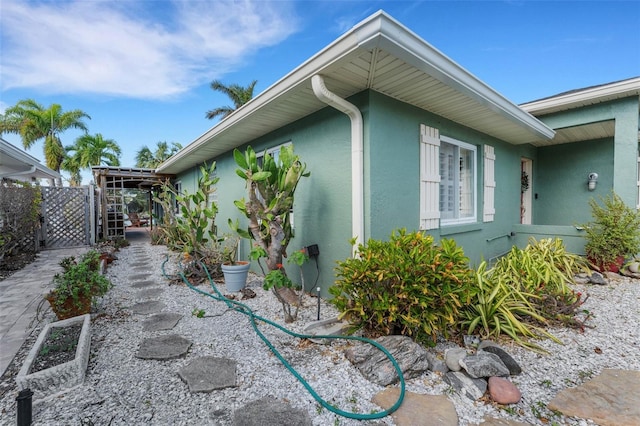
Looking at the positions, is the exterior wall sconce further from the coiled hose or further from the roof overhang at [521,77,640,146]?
the coiled hose

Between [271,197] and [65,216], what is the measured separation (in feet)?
26.6

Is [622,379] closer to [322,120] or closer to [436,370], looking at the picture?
[436,370]

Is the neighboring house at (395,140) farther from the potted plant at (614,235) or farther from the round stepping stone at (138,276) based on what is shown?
the round stepping stone at (138,276)

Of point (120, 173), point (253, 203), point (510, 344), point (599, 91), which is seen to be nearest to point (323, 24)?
point (253, 203)

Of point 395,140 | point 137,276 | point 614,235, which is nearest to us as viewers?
point 395,140

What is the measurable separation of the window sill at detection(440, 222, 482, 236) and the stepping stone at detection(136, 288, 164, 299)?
4248mm

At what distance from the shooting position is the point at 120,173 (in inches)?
373

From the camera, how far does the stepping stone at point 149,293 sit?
4.12 m

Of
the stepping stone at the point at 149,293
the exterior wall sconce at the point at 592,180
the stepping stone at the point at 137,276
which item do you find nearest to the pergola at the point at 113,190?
the stepping stone at the point at 137,276

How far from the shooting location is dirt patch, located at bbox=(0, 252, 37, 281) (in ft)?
17.2

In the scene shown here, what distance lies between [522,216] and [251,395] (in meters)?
7.89

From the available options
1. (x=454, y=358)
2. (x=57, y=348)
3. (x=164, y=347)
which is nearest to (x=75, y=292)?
(x=57, y=348)

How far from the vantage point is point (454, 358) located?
219cm

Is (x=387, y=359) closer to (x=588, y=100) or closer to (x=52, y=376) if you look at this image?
(x=52, y=376)
